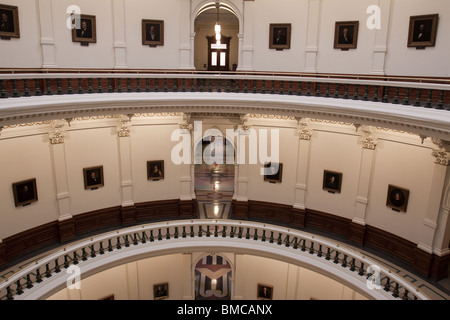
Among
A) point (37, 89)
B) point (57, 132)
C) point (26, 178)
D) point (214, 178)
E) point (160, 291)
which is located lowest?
point (160, 291)

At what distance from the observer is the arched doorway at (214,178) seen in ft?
46.2

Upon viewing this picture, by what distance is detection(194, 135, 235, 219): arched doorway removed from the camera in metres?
14.1

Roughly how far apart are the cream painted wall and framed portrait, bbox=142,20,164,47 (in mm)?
7349

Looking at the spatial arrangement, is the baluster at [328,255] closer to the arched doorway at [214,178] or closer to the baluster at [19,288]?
the arched doorway at [214,178]

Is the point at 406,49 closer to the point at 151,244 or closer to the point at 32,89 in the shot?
the point at 151,244

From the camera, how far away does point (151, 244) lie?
36.0ft

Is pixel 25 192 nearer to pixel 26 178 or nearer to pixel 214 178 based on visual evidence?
pixel 26 178

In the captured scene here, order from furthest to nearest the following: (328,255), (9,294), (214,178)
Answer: (214,178) → (328,255) → (9,294)

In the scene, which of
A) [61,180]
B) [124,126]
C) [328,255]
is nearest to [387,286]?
[328,255]

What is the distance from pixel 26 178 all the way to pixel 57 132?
5.05 feet

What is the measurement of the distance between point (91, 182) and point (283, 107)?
6.46 metres

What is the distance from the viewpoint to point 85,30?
39.0 feet

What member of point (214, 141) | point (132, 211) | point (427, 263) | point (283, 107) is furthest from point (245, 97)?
point (214, 141)

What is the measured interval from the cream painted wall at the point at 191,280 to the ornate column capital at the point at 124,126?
A: 4.29 metres
